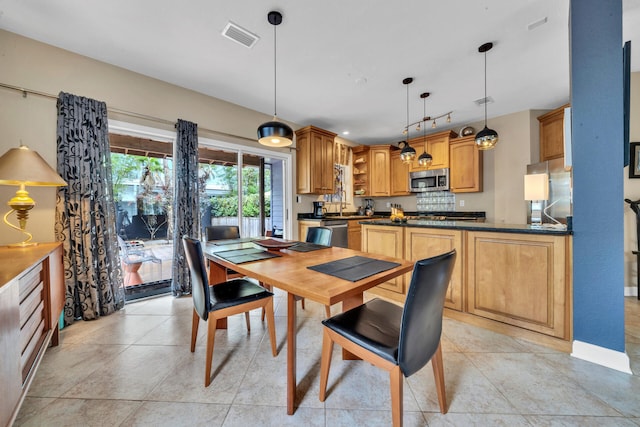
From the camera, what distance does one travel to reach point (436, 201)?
198 inches

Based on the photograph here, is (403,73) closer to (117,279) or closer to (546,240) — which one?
(546,240)

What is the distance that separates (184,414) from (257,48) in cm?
292

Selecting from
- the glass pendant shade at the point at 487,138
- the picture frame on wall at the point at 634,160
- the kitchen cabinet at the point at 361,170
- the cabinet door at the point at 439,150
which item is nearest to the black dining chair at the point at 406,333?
the glass pendant shade at the point at 487,138

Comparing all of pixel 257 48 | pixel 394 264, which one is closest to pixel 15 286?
pixel 394 264

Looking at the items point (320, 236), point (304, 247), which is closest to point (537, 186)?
point (320, 236)

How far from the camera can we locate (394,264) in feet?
4.94

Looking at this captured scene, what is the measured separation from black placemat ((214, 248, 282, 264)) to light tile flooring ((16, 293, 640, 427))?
765 millimetres

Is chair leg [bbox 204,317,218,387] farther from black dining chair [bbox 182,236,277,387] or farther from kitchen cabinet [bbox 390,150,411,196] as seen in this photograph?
kitchen cabinet [bbox 390,150,411,196]

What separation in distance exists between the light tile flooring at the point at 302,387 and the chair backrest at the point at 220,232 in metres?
1.04

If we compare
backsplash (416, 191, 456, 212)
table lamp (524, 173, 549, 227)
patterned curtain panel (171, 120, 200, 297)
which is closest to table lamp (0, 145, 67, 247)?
patterned curtain panel (171, 120, 200, 297)

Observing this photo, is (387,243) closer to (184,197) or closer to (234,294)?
(234,294)

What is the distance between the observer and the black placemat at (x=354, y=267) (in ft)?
4.25

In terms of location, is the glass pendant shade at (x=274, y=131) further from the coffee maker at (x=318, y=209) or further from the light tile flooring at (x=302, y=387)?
the coffee maker at (x=318, y=209)

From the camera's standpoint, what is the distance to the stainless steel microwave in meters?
4.57
